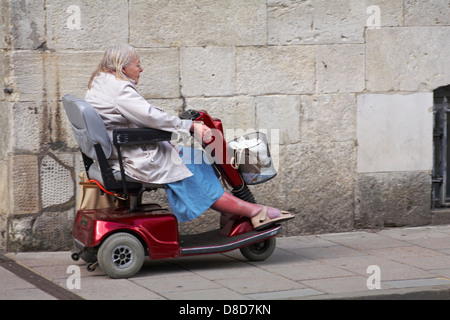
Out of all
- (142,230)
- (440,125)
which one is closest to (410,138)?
(440,125)

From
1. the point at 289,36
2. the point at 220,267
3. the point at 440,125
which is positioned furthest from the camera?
the point at 440,125

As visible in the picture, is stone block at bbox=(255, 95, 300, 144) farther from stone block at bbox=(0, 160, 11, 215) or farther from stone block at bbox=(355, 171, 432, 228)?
stone block at bbox=(0, 160, 11, 215)

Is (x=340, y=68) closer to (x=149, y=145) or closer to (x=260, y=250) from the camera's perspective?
(x=260, y=250)

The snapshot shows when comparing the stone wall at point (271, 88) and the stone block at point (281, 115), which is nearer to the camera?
the stone wall at point (271, 88)

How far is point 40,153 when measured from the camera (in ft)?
20.1

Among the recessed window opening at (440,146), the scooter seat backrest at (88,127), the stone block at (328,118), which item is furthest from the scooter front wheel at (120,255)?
the recessed window opening at (440,146)

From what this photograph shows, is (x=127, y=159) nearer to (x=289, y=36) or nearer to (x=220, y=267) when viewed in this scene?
(x=220, y=267)

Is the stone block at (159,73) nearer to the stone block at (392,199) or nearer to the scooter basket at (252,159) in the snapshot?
the scooter basket at (252,159)

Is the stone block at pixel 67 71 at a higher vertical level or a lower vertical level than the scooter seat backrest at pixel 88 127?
higher

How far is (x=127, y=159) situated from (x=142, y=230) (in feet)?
1.62

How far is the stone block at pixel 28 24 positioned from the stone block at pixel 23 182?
0.87m

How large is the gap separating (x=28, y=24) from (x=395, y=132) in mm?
3262

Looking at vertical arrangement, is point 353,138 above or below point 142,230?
above

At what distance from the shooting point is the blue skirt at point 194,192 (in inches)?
209
